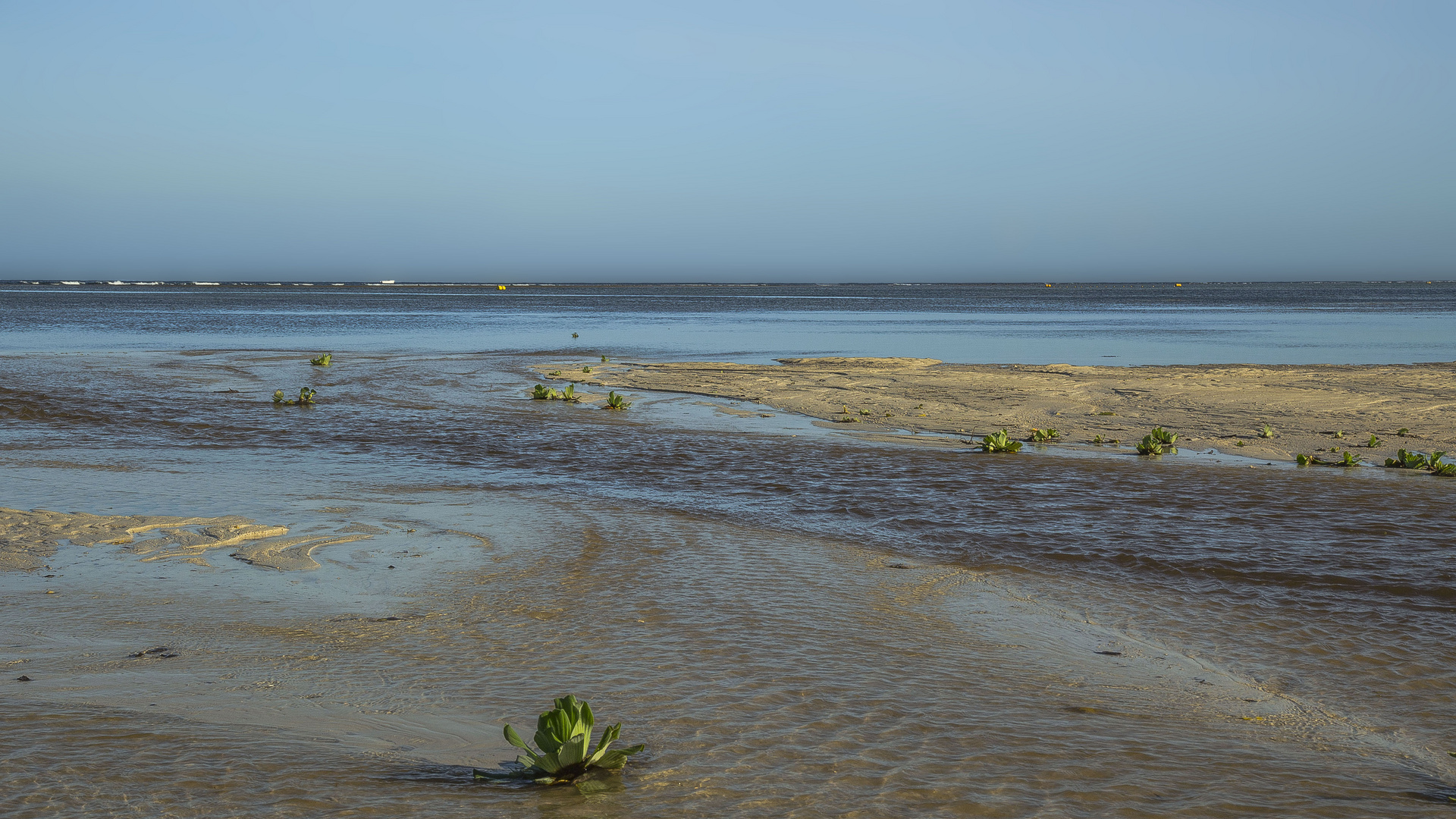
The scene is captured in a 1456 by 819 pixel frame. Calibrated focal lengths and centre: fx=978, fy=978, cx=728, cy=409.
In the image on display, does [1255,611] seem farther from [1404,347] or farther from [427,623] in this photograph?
[1404,347]

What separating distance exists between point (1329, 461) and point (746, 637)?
982 cm

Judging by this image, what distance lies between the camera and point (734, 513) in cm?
969

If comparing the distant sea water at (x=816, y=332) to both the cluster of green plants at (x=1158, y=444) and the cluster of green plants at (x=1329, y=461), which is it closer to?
the cluster of green plants at (x=1158, y=444)

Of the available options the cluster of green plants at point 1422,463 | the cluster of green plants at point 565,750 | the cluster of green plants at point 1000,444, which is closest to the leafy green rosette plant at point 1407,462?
the cluster of green plants at point 1422,463

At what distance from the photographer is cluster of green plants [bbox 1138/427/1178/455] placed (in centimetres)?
1291

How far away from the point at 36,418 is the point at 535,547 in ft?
41.0

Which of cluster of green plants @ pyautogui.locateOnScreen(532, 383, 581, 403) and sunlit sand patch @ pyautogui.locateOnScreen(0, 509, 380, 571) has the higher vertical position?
cluster of green plants @ pyautogui.locateOnScreen(532, 383, 581, 403)

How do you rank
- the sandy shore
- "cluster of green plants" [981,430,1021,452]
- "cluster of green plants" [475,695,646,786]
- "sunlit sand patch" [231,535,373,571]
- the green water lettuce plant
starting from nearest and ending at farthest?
"cluster of green plants" [475,695,646,786]
"sunlit sand patch" [231,535,373,571]
the green water lettuce plant
"cluster of green plants" [981,430,1021,452]
the sandy shore

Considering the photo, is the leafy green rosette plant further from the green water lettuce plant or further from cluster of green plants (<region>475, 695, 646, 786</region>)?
cluster of green plants (<region>475, 695, 646, 786</region>)

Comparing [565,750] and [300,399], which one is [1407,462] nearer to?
[565,750]

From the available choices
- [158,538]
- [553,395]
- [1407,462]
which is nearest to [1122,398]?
[1407,462]

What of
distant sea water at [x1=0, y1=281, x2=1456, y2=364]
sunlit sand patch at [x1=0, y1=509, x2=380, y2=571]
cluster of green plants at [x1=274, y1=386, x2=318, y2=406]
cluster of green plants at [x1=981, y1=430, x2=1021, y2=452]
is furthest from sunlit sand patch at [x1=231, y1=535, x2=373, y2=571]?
distant sea water at [x1=0, y1=281, x2=1456, y2=364]

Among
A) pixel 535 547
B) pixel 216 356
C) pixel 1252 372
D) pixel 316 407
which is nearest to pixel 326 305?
pixel 216 356

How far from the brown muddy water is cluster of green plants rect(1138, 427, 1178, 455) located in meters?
0.62
